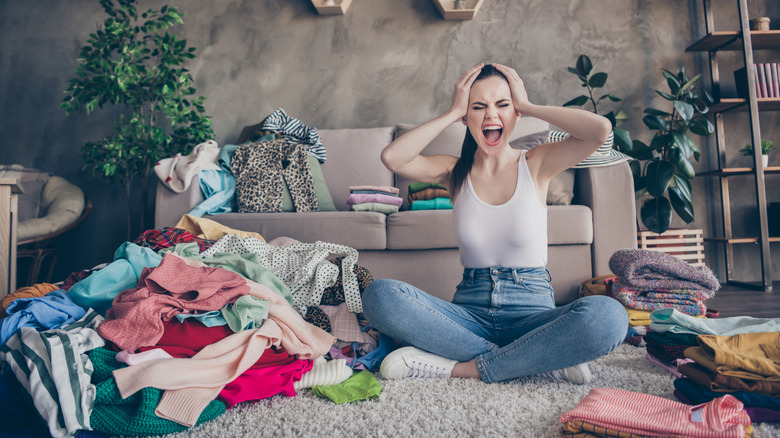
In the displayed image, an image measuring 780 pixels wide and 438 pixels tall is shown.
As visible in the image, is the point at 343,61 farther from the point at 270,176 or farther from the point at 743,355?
the point at 743,355

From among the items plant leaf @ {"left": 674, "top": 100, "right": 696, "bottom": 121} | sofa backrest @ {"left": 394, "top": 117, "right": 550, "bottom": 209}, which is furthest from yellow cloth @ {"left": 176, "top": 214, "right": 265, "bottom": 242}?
plant leaf @ {"left": 674, "top": 100, "right": 696, "bottom": 121}

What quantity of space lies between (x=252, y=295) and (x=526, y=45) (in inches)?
110

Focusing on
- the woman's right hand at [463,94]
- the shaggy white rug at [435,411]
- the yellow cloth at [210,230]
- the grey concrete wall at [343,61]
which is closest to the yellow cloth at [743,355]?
the shaggy white rug at [435,411]

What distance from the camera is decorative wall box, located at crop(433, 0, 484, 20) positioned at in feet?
10.3

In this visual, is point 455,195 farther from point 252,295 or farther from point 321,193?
point 321,193

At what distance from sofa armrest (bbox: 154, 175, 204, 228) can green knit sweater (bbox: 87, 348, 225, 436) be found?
4.74ft

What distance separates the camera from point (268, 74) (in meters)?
3.38

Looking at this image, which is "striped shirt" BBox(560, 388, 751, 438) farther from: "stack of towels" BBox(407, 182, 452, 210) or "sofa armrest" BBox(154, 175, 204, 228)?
"sofa armrest" BBox(154, 175, 204, 228)

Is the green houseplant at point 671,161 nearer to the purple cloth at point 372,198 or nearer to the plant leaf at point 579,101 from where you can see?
the plant leaf at point 579,101

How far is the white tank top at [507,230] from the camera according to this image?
1.26 m

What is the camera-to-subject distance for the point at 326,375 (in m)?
1.21

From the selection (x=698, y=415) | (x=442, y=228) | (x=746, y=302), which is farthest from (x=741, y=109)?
(x=698, y=415)

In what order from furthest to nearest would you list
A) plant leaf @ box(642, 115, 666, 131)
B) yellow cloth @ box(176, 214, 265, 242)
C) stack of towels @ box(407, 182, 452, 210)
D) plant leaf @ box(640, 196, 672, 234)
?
plant leaf @ box(642, 115, 666, 131) → plant leaf @ box(640, 196, 672, 234) → stack of towels @ box(407, 182, 452, 210) → yellow cloth @ box(176, 214, 265, 242)

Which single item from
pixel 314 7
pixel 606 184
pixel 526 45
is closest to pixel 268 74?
pixel 314 7
